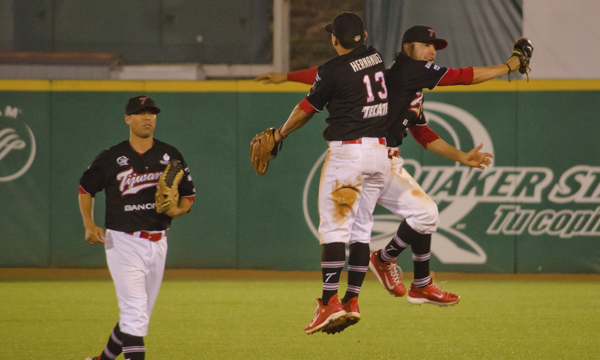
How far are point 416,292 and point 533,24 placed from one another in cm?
686

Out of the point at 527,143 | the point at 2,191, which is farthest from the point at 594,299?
the point at 2,191

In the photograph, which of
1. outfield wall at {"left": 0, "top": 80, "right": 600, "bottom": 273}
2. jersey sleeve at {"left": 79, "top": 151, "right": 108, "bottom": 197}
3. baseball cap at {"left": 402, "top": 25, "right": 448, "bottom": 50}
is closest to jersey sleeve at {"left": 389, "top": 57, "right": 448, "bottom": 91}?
baseball cap at {"left": 402, "top": 25, "right": 448, "bottom": 50}

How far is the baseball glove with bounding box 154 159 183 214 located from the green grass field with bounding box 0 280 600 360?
155 centimetres

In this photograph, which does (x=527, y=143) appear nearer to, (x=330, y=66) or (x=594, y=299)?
(x=594, y=299)

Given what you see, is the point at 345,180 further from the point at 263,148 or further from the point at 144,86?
the point at 144,86

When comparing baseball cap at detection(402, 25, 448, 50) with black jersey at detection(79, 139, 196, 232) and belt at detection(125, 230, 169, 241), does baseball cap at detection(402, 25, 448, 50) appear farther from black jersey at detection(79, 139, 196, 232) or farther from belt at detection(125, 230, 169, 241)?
belt at detection(125, 230, 169, 241)

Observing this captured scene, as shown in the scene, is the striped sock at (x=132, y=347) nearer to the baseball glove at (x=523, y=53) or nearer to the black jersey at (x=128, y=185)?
the black jersey at (x=128, y=185)

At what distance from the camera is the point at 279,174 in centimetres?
997

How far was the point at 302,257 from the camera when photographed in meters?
9.98

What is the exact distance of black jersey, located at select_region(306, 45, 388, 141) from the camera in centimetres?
446

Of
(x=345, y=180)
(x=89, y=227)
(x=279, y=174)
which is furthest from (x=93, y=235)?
(x=279, y=174)

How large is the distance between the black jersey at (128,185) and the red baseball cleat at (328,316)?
120 centimetres

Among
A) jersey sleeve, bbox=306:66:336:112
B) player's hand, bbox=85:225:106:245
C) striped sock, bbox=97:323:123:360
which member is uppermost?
jersey sleeve, bbox=306:66:336:112

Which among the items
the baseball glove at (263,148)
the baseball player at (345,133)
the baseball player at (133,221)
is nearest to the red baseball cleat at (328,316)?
the baseball player at (345,133)
